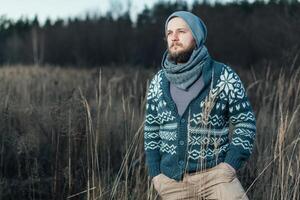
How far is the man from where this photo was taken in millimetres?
2883

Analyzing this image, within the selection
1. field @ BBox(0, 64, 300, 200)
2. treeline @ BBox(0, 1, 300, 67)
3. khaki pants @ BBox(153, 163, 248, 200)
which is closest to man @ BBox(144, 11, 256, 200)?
khaki pants @ BBox(153, 163, 248, 200)

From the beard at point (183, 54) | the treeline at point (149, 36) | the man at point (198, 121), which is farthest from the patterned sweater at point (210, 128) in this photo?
the treeline at point (149, 36)

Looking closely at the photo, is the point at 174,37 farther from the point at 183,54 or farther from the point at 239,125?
the point at 239,125

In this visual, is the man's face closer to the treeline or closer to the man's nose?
the man's nose

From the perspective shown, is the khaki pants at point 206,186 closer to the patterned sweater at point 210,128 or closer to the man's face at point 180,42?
the patterned sweater at point 210,128

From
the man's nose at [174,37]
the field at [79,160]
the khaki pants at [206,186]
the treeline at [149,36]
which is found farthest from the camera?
the treeline at [149,36]

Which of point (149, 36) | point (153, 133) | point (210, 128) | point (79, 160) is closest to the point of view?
point (210, 128)

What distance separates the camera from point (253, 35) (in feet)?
76.3

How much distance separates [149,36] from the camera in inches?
1267

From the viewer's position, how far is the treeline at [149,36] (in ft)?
59.4

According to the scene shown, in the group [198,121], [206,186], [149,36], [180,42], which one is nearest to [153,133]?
[198,121]

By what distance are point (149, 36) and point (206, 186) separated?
2953 cm

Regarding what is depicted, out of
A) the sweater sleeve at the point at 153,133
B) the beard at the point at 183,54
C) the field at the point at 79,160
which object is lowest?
the field at the point at 79,160

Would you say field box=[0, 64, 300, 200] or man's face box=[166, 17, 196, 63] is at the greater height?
man's face box=[166, 17, 196, 63]
